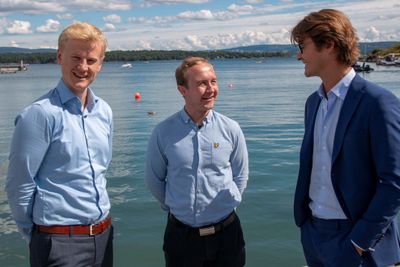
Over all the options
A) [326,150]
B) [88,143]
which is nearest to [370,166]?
[326,150]

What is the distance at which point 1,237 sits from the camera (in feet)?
26.2

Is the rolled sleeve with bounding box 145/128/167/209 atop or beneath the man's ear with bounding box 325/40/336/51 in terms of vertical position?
beneath

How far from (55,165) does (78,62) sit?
624mm

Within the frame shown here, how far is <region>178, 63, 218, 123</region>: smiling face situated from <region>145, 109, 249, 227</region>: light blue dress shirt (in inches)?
5.2

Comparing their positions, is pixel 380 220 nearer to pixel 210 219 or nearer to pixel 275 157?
pixel 210 219

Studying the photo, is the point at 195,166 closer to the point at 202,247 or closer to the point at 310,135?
the point at 202,247

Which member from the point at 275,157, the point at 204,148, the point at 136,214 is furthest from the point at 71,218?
the point at 275,157

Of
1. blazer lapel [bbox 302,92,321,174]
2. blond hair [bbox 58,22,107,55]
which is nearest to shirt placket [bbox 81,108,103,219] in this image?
blond hair [bbox 58,22,107,55]

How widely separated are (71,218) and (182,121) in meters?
1.07

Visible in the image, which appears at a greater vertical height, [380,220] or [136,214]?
[380,220]

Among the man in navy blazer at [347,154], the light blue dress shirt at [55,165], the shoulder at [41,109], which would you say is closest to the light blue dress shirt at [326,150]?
the man in navy blazer at [347,154]

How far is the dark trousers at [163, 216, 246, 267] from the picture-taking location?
136 inches

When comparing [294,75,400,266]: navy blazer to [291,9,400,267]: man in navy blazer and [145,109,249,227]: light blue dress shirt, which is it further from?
[145,109,249,227]: light blue dress shirt

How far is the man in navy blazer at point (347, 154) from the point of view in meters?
2.66
